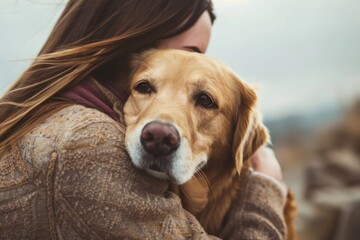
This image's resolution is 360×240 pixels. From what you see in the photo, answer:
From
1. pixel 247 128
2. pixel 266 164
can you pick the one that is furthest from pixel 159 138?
pixel 266 164

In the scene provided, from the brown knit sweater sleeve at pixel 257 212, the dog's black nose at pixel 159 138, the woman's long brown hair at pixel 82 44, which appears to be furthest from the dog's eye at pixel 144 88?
the brown knit sweater sleeve at pixel 257 212

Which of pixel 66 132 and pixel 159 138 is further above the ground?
pixel 66 132

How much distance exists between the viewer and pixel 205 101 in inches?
84.8

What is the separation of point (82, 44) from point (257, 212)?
3.49 feet

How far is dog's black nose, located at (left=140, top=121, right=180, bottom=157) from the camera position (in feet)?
5.59

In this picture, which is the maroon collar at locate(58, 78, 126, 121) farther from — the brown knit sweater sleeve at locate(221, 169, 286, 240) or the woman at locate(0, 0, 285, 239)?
the brown knit sweater sleeve at locate(221, 169, 286, 240)

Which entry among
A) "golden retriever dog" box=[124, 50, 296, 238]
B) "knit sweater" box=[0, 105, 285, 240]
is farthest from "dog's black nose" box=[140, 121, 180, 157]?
"knit sweater" box=[0, 105, 285, 240]

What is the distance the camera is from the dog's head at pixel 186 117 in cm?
175

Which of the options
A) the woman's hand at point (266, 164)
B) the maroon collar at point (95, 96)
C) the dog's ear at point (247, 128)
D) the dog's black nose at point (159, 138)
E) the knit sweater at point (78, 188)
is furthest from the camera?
the woman's hand at point (266, 164)

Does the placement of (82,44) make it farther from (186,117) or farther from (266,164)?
(266,164)

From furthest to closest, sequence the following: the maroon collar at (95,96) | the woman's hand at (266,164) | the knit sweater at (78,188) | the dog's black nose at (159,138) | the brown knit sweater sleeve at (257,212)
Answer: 1. the woman's hand at (266,164)
2. the brown knit sweater sleeve at (257,212)
3. the maroon collar at (95,96)
4. the dog's black nose at (159,138)
5. the knit sweater at (78,188)

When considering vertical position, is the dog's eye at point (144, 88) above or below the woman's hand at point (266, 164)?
above

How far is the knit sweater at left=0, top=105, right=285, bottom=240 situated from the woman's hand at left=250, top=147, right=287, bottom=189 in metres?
0.92

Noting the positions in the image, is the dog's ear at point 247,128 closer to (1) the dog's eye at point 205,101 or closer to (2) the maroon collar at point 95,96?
(1) the dog's eye at point 205,101
